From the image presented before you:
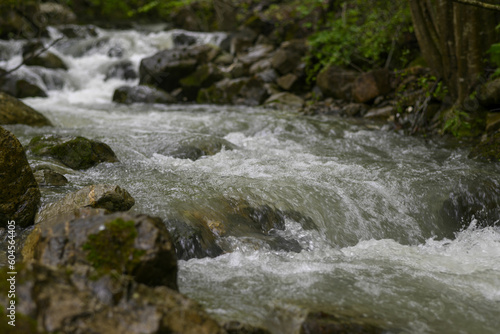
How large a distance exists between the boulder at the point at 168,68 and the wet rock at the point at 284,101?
11.0ft

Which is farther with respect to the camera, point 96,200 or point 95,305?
point 96,200

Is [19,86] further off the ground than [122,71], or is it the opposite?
[122,71]

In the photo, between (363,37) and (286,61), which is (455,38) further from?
(286,61)

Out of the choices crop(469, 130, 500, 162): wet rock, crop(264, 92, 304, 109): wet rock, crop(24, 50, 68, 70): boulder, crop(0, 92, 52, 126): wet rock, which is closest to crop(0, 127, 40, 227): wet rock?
crop(0, 92, 52, 126): wet rock

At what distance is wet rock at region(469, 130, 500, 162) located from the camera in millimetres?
5711

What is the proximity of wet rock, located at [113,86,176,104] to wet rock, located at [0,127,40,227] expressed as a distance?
8.17m

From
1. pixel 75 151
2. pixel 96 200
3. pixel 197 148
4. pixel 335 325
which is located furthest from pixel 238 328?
pixel 197 148

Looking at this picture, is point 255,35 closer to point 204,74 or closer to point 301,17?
point 301,17

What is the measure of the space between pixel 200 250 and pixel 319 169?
252 centimetres

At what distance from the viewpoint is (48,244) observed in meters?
2.23

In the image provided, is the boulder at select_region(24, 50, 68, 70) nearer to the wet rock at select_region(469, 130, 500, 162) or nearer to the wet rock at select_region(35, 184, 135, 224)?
the wet rock at select_region(35, 184, 135, 224)

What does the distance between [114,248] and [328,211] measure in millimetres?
2654

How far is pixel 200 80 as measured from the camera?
12.4m

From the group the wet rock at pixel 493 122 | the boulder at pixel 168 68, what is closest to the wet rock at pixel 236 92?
the boulder at pixel 168 68
